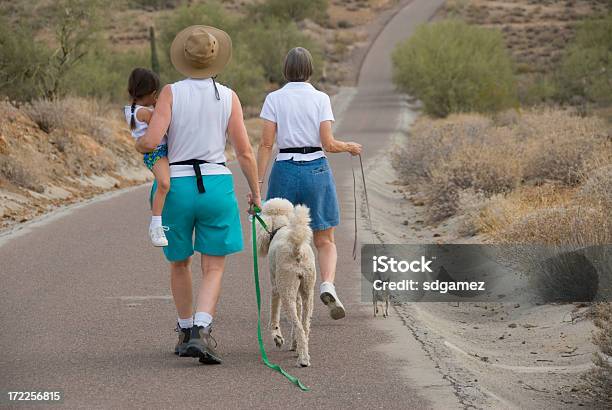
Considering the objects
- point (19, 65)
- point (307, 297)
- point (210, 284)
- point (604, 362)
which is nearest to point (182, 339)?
point (210, 284)

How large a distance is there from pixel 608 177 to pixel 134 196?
995 cm

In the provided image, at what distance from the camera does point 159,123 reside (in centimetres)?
762

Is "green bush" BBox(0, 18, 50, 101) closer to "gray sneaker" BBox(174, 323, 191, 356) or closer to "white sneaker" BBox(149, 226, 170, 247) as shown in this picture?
"gray sneaker" BBox(174, 323, 191, 356)

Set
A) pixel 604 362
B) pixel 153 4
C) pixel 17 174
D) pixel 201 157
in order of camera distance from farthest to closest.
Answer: pixel 153 4 → pixel 17 174 → pixel 201 157 → pixel 604 362

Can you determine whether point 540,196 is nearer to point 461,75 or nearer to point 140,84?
point 140,84

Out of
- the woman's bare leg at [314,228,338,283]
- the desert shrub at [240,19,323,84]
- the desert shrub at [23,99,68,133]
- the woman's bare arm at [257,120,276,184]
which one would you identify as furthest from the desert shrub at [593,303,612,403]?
the desert shrub at [240,19,323,84]

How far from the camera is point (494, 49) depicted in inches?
2370

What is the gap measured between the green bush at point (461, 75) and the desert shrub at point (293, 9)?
140 ft

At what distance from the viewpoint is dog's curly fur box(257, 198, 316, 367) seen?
7.78 metres

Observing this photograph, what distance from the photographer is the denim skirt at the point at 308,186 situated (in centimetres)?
891

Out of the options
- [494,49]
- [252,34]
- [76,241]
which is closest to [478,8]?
[252,34]

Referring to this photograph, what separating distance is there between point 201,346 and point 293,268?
2.73 ft

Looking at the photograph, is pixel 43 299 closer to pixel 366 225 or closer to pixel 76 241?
pixel 76 241

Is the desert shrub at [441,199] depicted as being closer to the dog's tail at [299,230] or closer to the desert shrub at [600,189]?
the desert shrub at [600,189]
